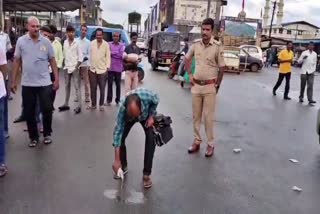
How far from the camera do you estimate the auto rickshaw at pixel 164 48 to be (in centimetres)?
2480

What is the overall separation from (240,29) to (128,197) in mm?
36110

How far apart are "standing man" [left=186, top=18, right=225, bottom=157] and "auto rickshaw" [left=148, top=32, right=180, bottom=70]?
716 inches

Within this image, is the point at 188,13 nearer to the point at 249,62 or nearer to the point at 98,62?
the point at 249,62

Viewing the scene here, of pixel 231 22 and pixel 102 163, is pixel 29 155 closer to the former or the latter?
pixel 102 163

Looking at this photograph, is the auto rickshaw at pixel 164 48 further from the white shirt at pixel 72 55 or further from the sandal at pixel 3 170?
the sandal at pixel 3 170

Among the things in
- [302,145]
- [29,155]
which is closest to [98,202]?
[29,155]

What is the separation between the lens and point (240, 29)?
39.1 m

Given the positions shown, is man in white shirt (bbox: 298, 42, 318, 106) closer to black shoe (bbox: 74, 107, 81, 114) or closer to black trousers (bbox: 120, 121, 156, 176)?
black shoe (bbox: 74, 107, 81, 114)

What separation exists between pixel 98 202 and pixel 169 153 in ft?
7.42

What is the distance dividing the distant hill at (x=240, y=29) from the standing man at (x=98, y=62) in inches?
1176

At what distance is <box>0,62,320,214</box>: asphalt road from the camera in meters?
4.51

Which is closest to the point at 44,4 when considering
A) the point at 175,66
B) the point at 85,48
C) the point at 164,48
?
the point at 164,48

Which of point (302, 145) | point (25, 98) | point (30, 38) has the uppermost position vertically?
point (30, 38)

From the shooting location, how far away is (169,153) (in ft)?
21.6
